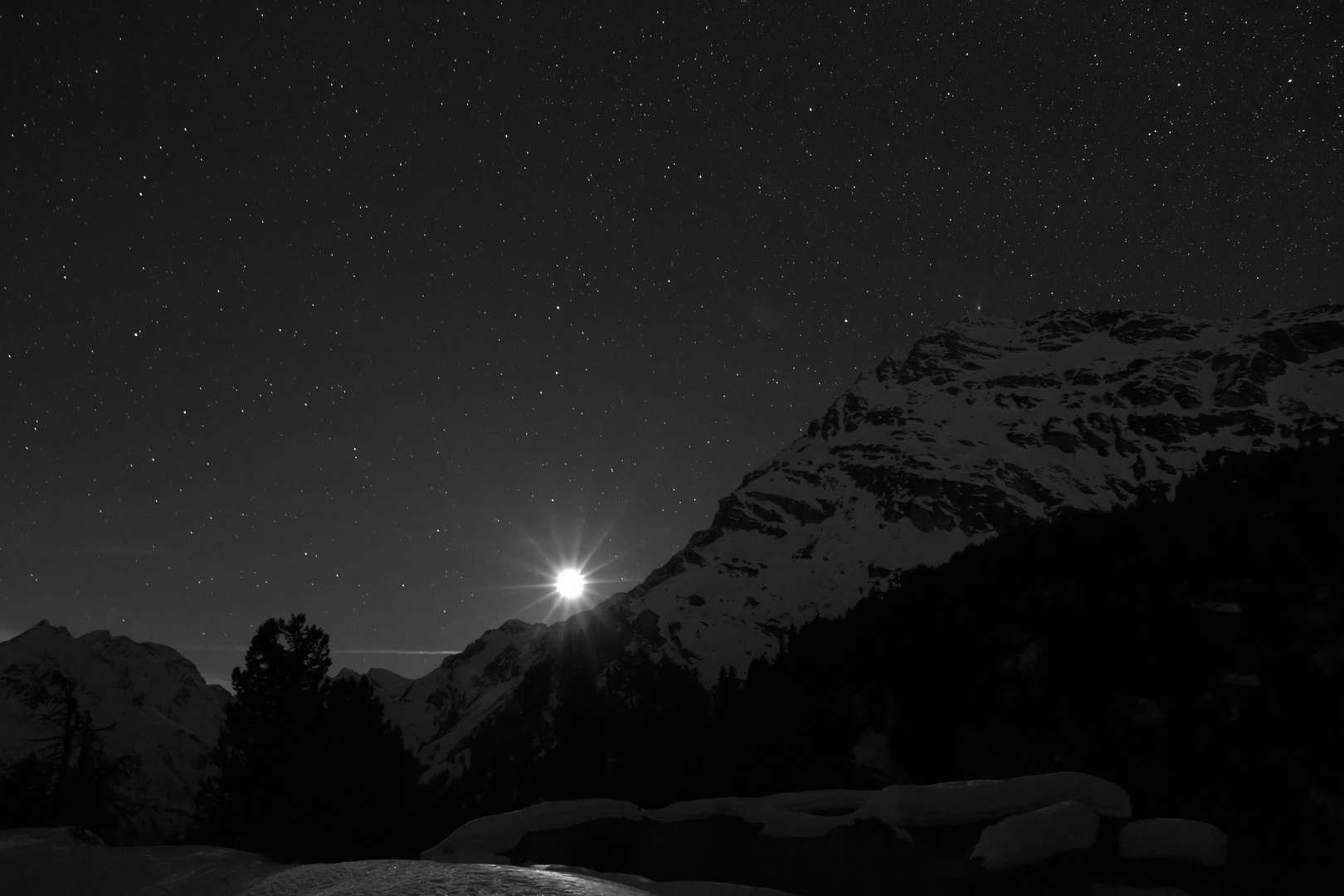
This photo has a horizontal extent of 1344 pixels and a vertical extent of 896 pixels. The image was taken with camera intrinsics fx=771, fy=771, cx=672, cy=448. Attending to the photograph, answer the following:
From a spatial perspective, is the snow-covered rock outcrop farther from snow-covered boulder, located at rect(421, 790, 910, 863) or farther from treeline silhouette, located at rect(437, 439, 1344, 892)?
treeline silhouette, located at rect(437, 439, 1344, 892)

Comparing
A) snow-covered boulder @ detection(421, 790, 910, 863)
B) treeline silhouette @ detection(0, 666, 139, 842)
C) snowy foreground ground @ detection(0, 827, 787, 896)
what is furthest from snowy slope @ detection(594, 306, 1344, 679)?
snowy foreground ground @ detection(0, 827, 787, 896)

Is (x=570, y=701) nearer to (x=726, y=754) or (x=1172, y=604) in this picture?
(x=726, y=754)

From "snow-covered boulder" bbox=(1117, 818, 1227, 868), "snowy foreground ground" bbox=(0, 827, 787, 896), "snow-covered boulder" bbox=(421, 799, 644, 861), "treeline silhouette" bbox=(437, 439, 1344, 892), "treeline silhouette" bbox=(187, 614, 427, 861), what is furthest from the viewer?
"treeline silhouette" bbox=(187, 614, 427, 861)

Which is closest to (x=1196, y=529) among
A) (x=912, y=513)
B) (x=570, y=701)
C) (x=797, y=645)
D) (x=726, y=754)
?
(x=726, y=754)

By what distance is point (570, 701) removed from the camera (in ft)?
152

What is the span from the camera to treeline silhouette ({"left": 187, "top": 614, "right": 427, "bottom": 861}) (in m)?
25.8

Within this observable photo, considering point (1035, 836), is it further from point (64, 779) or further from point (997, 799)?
point (64, 779)

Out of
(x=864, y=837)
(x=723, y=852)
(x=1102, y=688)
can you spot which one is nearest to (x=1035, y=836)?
(x=864, y=837)

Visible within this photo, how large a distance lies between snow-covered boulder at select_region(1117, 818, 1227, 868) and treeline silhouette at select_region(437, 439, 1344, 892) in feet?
3.43

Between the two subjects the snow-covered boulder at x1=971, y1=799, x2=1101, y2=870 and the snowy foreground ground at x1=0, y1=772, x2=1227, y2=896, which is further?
the snow-covered boulder at x1=971, y1=799, x2=1101, y2=870

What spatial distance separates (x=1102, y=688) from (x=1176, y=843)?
18.3m

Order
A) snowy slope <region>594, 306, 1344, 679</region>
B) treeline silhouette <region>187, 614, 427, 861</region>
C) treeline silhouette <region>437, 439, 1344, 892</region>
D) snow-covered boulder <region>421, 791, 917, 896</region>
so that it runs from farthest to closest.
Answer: snowy slope <region>594, 306, 1344, 679</region> < treeline silhouette <region>187, 614, 427, 861</region> < treeline silhouette <region>437, 439, 1344, 892</region> < snow-covered boulder <region>421, 791, 917, 896</region>

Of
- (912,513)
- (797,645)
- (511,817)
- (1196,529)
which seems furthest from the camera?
(912,513)

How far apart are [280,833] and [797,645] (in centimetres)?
3704
